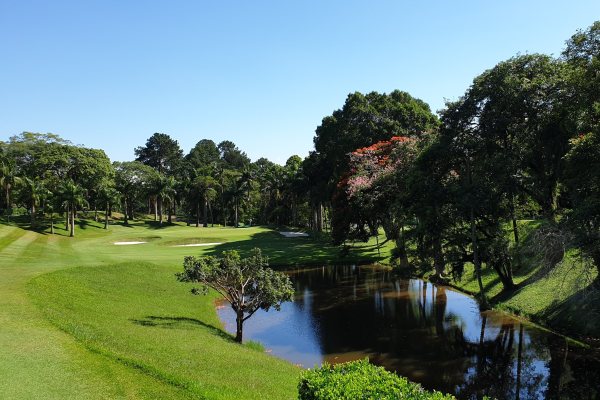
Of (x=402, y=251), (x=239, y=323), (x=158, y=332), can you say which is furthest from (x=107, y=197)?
(x=158, y=332)

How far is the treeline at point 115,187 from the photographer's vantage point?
7131cm

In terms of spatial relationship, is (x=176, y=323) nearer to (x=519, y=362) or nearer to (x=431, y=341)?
(x=431, y=341)

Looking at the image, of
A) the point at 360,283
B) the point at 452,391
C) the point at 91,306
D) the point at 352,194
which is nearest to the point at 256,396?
the point at 452,391

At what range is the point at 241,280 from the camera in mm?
23875

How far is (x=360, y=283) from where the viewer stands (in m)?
42.3

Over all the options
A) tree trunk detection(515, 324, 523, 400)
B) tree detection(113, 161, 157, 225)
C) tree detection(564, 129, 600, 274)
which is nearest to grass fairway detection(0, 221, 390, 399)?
tree trunk detection(515, 324, 523, 400)

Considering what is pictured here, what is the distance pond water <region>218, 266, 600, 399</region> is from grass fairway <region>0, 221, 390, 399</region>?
4210mm

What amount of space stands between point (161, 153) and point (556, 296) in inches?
5160

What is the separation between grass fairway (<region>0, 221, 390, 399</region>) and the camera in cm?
1253

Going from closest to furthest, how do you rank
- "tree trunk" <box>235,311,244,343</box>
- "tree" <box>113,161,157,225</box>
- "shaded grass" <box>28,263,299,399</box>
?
"shaded grass" <box>28,263,299,399</box> < "tree trunk" <box>235,311,244,343</box> < "tree" <box>113,161,157,225</box>

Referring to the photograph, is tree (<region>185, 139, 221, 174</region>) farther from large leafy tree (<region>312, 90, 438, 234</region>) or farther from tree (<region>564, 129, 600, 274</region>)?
tree (<region>564, 129, 600, 274</region>)

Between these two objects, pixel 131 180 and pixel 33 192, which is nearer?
pixel 33 192

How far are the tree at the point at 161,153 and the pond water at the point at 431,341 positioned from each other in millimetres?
114030

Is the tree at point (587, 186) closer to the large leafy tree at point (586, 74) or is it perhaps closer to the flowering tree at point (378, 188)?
the large leafy tree at point (586, 74)
